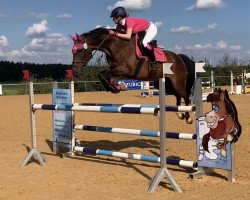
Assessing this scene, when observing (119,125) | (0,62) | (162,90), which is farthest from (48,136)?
(0,62)

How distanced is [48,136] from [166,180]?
195 inches

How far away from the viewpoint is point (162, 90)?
4801 millimetres

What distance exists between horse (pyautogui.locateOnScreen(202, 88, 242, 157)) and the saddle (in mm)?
1976

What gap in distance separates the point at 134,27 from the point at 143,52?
0.42m

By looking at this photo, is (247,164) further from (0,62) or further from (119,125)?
(0,62)

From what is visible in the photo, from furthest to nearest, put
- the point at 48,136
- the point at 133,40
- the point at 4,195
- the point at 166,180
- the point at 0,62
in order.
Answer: the point at 0,62
the point at 48,136
the point at 133,40
the point at 166,180
the point at 4,195

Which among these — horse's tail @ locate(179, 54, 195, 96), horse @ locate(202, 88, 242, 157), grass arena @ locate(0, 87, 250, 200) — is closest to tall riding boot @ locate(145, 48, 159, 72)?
horse's tail @ locate(179, 54, 195, 96)

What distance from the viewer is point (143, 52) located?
6672 mm

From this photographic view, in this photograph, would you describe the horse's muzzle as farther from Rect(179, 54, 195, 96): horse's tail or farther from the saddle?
Rect(179, 54, 195, 96): horse's tail

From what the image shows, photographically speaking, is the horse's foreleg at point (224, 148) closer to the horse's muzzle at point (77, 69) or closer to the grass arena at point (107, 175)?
the grass arena at point (107, 175)

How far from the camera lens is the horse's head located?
6211 mm

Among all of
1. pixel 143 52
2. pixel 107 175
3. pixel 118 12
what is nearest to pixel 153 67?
pixel 143 52

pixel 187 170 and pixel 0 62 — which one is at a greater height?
pixel 0 62

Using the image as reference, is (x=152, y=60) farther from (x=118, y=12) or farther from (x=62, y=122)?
(x=62, y=122)
